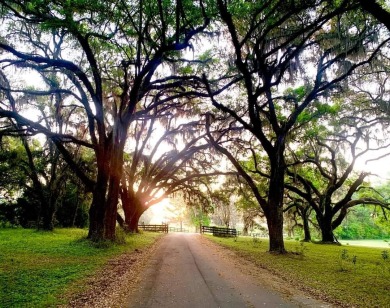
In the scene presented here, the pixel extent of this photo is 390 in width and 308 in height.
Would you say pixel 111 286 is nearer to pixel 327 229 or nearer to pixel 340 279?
pixel 340 279

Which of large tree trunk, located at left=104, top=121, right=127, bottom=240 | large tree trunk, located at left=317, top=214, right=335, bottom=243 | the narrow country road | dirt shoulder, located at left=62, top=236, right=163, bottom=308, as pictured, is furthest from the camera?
large tree trunk, located at left=317, top=214, right=335, bottom=243

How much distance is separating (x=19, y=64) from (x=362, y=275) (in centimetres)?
1411

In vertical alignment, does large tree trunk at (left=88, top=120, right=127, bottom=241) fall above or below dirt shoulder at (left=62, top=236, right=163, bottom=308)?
above

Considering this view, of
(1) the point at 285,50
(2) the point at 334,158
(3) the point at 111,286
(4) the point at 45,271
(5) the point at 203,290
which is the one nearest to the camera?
(5) the point at 203,290

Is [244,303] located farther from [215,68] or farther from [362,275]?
[215,68]

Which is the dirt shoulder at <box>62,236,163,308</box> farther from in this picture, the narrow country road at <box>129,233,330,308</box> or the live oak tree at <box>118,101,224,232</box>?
the live oak tree at <box>118,101,224,232</box>

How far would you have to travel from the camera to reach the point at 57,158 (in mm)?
19828

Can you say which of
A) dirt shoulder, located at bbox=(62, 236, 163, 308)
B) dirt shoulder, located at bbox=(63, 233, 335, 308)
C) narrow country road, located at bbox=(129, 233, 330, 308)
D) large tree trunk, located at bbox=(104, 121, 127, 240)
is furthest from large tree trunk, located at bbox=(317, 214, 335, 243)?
dirt shoulder, located at bbox=(62, 236, 163, 308)

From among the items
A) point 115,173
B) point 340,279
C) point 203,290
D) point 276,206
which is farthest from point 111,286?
point 276,206

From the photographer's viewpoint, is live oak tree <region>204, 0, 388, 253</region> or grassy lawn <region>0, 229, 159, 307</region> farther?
live oak tree <region>204, 0, 388, 253</region>

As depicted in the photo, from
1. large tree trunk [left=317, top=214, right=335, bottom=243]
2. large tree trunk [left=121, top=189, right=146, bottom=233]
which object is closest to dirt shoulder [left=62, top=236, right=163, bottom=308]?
large tree trunk [left=121, top=189, right=146, bottom=233]

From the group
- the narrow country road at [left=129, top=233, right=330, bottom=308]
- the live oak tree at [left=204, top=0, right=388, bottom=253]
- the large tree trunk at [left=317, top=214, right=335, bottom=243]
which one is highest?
the live oak tree at [left=204, top=0, right=388, bottom=253]

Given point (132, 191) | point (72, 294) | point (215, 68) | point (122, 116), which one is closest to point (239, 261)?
point (72, 294)

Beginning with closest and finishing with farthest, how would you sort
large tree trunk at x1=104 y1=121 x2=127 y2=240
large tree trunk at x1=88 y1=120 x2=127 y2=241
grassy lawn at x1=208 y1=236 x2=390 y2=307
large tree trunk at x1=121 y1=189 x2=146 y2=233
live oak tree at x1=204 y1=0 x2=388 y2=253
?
1. grassy lawn at x1=208 y1=236 x2=390 y2=307
2. live oak tree at x1=204 y1=0 x2=388 y2=253
3. large tree trunk at x1=88 y1=120 x2=127 y2=241
4. large tree trunk at x1=104 y1=121 x2=127 y2=240
5. large tree trunk at x1=121 y1=189 x2=146 y2=233
